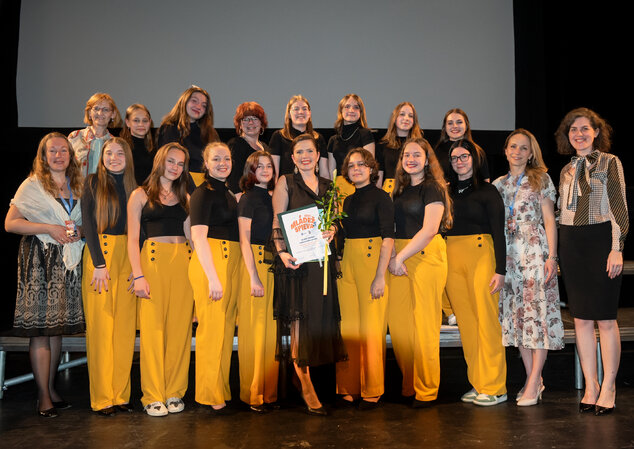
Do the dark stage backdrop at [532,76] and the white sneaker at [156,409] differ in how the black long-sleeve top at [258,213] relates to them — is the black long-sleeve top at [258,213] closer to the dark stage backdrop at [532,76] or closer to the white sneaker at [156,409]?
the white sneaker at [156,409]

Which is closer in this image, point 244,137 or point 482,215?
point 482,215

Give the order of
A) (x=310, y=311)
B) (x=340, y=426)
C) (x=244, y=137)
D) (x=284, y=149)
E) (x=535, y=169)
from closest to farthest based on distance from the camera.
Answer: (x=340, y=426)
(x=310, y=311)
(x=535, y=169)
(x=284, y=149)
(x=244, y=137)

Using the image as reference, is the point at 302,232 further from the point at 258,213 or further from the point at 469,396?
the point at 469,396

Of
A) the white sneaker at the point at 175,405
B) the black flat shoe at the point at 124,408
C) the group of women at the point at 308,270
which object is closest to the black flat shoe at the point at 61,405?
the group of women at the point at 308,270

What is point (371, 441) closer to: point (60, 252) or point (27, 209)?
point (60, 252)

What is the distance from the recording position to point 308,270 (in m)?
3.77

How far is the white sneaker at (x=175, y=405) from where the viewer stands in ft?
12.7

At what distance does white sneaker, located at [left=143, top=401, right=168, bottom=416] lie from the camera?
379 cm

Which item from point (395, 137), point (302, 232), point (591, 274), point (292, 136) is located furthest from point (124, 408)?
point (591, 274)

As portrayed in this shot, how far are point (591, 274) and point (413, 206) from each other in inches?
51.0

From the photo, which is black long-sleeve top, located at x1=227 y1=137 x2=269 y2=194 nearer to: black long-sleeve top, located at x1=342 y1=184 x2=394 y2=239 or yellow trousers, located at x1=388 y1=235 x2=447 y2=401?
black long-sleeve top, located at x1=342 y1=184 x2=394 y2=239

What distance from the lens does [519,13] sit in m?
6.57

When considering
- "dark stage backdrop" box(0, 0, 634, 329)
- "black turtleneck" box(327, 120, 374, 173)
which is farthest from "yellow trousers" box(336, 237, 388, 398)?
"dark stage backdrop" box(0, 0, 634, 329)

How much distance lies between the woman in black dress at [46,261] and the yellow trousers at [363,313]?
1.88 meters
